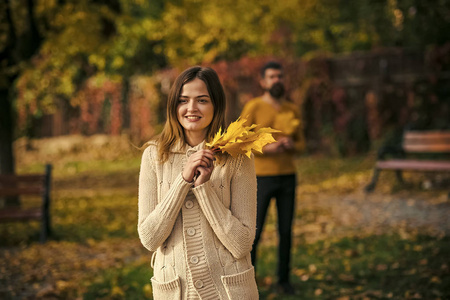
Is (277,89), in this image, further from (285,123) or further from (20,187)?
(20,187)

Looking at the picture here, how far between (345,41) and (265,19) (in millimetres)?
4592

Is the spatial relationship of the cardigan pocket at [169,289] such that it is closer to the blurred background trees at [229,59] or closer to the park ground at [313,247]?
the park ground at [313,247]

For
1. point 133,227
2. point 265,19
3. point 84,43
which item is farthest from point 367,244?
point 265,19

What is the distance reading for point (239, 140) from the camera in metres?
2.27

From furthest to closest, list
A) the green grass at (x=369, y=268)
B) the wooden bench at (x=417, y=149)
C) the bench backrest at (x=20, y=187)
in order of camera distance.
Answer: the wooden bench at (x=417, y=149) → the bench backrest at (x=20, y=187) → the green grass at (x=369, y=268)

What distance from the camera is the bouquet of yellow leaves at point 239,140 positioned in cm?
228

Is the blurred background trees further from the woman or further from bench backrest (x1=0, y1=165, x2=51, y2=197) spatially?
the woman

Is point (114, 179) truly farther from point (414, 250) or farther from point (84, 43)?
point (414, 250)

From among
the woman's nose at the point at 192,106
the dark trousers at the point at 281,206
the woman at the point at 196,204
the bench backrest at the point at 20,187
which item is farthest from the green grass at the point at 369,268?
the bench backrest at the point at 20,187

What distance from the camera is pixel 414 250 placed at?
6262 mm

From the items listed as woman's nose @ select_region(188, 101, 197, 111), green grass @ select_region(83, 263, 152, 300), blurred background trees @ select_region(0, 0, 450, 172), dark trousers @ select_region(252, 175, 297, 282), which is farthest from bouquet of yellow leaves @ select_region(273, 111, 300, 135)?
blurred background trees @ select_region(0, 0, 450, 172)

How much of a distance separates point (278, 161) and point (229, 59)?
16711 millimetres

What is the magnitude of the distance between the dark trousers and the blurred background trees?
240 inches

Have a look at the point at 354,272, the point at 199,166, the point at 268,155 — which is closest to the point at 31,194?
the point at 268,155
